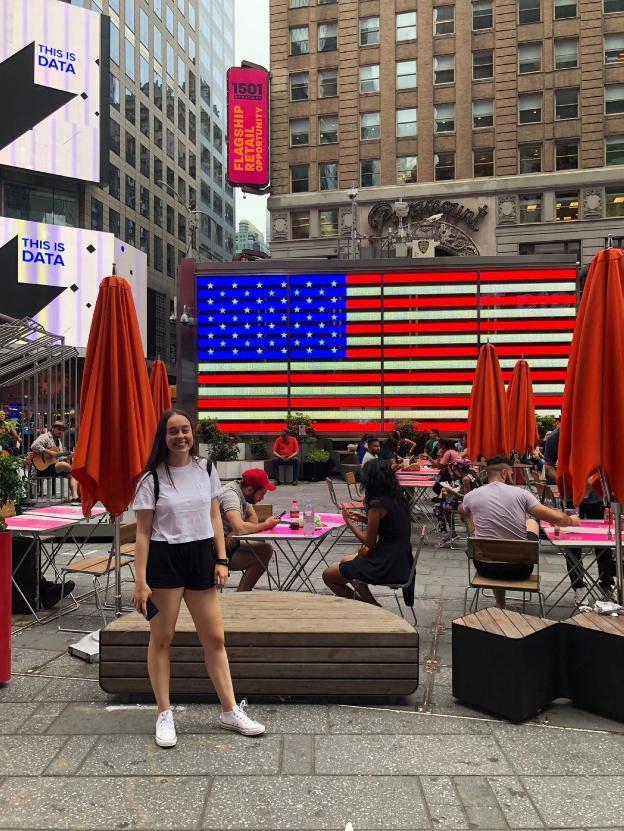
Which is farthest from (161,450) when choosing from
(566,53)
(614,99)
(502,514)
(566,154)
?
(566,53)

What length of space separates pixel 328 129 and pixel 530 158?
39.7ft

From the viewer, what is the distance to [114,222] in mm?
48406

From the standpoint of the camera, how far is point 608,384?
580 cm

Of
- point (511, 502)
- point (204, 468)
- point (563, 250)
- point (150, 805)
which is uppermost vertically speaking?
point (563, 250)

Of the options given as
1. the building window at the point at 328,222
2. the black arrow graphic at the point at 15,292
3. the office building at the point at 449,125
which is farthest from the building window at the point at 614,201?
the black arrow graphic at the point at 15,292

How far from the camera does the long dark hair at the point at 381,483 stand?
6.08 m

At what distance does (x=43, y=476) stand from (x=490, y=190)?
3282cm

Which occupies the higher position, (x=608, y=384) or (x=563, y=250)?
(x=563, y=250)

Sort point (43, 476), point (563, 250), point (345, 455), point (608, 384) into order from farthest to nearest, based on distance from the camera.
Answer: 1. point (563, 250)
2. point (345, 455)
3. point (43, 476)
4. point (608, 384)

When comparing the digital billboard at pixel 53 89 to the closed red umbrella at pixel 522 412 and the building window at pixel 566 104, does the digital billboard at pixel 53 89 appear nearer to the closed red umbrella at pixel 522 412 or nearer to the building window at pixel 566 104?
the building window at pixel 566 104

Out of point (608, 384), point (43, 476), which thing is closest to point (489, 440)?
point (608, 384)

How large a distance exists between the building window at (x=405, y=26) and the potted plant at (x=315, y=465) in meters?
30.4

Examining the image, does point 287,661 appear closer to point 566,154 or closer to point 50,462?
point 50,462

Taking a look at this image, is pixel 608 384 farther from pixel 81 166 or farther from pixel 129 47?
pixel 129 47
